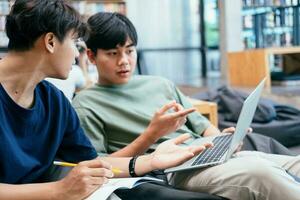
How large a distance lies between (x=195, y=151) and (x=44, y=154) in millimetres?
364

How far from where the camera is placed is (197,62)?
6430mm

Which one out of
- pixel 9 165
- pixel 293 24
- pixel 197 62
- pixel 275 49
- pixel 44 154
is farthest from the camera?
pixel 197 62

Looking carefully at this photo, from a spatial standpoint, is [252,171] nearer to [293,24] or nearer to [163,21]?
[293,24]

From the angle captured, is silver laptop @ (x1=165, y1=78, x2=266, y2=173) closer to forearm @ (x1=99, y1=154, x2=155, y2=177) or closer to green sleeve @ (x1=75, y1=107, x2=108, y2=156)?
forearm @ (x1=99, y1=154, x2=155, y2=177)

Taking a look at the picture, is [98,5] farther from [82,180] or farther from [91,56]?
[82,180]

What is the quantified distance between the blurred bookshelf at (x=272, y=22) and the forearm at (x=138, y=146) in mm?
4170

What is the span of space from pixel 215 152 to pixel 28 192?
20.0 inches

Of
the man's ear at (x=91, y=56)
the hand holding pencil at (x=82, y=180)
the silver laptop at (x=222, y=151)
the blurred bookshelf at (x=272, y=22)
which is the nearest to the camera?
the hand holding pencil at (x=82, y=180)

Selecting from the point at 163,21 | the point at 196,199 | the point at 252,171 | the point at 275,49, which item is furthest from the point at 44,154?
the point at 163,21

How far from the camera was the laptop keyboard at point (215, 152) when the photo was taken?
1.11m

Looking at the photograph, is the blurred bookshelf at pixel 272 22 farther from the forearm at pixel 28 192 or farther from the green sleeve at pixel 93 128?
the forearm at pixel 28 192

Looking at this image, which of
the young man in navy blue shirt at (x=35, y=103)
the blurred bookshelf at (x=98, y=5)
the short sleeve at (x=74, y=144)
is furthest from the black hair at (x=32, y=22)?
the blurred bookshelf at (x=98, y=5)

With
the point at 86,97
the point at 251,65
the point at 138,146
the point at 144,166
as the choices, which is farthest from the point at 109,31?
the point at 251,65

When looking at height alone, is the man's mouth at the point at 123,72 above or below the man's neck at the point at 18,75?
below
